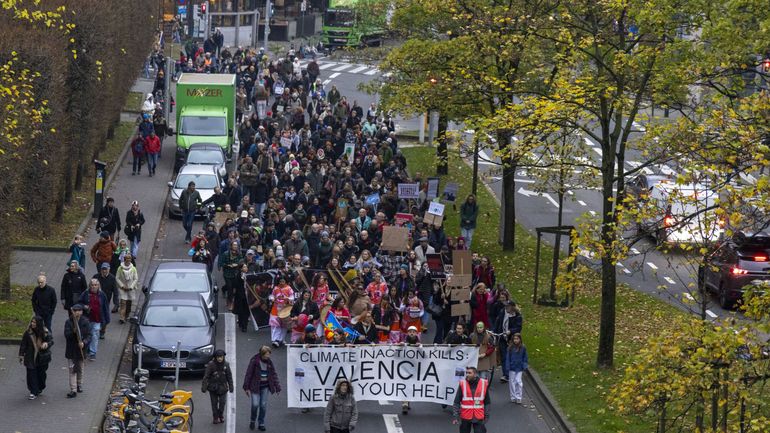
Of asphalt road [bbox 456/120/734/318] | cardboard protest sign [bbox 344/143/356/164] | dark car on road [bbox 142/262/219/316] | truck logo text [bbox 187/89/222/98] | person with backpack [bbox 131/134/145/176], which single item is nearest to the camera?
dark car on road [bbox 142/262/219/316]

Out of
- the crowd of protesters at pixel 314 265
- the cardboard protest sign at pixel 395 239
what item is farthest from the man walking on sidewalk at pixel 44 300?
the cardboard protest sign at pixel 395 239

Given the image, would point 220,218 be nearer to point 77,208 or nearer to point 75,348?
point 77,208

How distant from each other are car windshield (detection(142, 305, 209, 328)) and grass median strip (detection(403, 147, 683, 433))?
20.6ft

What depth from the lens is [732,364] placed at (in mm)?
14938

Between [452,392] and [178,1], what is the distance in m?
53.3

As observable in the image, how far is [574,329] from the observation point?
2945cm

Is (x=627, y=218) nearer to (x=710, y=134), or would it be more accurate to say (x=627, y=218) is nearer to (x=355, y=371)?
(x=710, y=134)

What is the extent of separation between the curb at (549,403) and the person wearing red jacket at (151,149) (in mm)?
20722

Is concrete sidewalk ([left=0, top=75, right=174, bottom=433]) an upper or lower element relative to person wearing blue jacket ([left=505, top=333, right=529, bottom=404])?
lower

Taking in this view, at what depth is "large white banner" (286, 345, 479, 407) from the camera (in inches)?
927

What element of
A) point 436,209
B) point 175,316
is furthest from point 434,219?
point 175,316

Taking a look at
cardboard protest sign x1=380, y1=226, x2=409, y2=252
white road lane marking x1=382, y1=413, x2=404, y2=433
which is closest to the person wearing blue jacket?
white road lane marking x1=382, y1=413, x2=404, y2=433

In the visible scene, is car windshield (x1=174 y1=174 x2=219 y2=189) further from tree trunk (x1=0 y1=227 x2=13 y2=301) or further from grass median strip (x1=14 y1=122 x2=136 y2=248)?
tree trunk (x1=0 y1=227 x2=13 y2=301)

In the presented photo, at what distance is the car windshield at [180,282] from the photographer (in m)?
28.2
